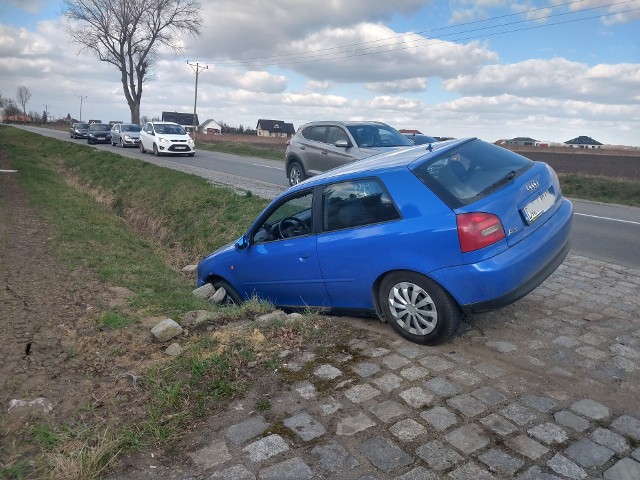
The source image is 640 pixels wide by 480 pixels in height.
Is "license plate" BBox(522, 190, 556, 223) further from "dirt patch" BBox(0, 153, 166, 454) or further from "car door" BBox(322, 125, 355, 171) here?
"car door" BBox(322, 125, 355, 171)

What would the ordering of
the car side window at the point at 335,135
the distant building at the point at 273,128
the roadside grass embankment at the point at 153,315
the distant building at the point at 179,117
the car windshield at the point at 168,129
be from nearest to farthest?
the roadside grass embankment at the point at 153,315, the car side window at the point at 335,135, the car windshield at the point at 168,129, the distant building at the point at 179,117, the distant building at the point at 273,128

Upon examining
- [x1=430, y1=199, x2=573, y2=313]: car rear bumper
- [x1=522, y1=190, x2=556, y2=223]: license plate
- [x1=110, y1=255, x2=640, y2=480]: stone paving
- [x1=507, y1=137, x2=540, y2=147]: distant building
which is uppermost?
[x1=507, y1=137, x2=540, y2=147]: distant building

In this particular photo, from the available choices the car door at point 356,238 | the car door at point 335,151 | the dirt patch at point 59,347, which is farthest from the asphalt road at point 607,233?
the dirt patch at point 59,347

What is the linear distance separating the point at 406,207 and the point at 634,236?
6.83 m

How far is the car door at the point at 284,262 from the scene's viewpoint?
207 inches

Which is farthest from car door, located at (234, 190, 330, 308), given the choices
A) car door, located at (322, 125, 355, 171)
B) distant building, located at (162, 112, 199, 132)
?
distant building, located at (162, 112, 199, 132)

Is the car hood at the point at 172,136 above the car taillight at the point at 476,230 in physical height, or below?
above

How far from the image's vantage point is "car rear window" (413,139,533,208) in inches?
173

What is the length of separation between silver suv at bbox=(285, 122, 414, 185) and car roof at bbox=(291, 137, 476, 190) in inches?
231

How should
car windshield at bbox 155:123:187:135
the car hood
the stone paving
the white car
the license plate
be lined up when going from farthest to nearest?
1. car windshield at bbox 155:123:187:135
2. the car hood
3. the white car
4. the license plate
5. the stone paving

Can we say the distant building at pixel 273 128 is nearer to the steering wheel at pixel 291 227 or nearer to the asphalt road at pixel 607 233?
the asphalt road at pixel 607 233

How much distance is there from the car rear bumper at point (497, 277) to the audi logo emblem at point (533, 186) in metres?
0.41

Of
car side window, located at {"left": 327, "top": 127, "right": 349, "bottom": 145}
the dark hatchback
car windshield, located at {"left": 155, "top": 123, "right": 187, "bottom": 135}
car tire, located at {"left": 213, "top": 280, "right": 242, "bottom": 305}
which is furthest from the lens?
the dark hatchback

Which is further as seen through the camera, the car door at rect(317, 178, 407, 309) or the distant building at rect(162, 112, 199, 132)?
the distant building at rect(162, 112, 199, 132)
